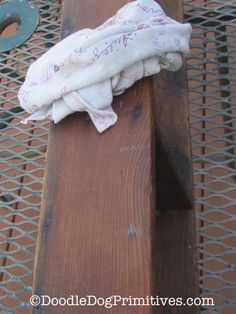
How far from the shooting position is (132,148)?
0.77m

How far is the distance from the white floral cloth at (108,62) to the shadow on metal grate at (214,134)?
1.32ft

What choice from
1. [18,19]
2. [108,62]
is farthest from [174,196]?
[18,19]

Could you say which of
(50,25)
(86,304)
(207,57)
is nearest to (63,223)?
(86,304)

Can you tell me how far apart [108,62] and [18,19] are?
0.91 metres

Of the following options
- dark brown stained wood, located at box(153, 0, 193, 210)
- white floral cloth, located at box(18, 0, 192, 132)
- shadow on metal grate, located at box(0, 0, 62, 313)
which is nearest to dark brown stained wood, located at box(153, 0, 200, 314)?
dark brown stained wood, located at box(153, 0, 193, 210)

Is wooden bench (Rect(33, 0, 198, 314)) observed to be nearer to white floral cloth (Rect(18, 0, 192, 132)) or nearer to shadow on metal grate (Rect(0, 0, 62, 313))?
white floral cloth (Rect(18, 0, 192, 132))

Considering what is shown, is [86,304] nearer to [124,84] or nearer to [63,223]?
[63,223]

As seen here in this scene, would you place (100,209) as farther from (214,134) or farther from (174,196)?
(214,134)

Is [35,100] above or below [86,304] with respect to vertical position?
above

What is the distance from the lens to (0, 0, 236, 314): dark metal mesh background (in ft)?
3.78

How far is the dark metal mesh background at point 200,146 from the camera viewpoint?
1151 millimetres

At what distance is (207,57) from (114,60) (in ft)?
2.26

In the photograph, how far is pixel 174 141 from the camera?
3.62 feet

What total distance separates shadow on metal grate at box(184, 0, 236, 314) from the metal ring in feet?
1.71
